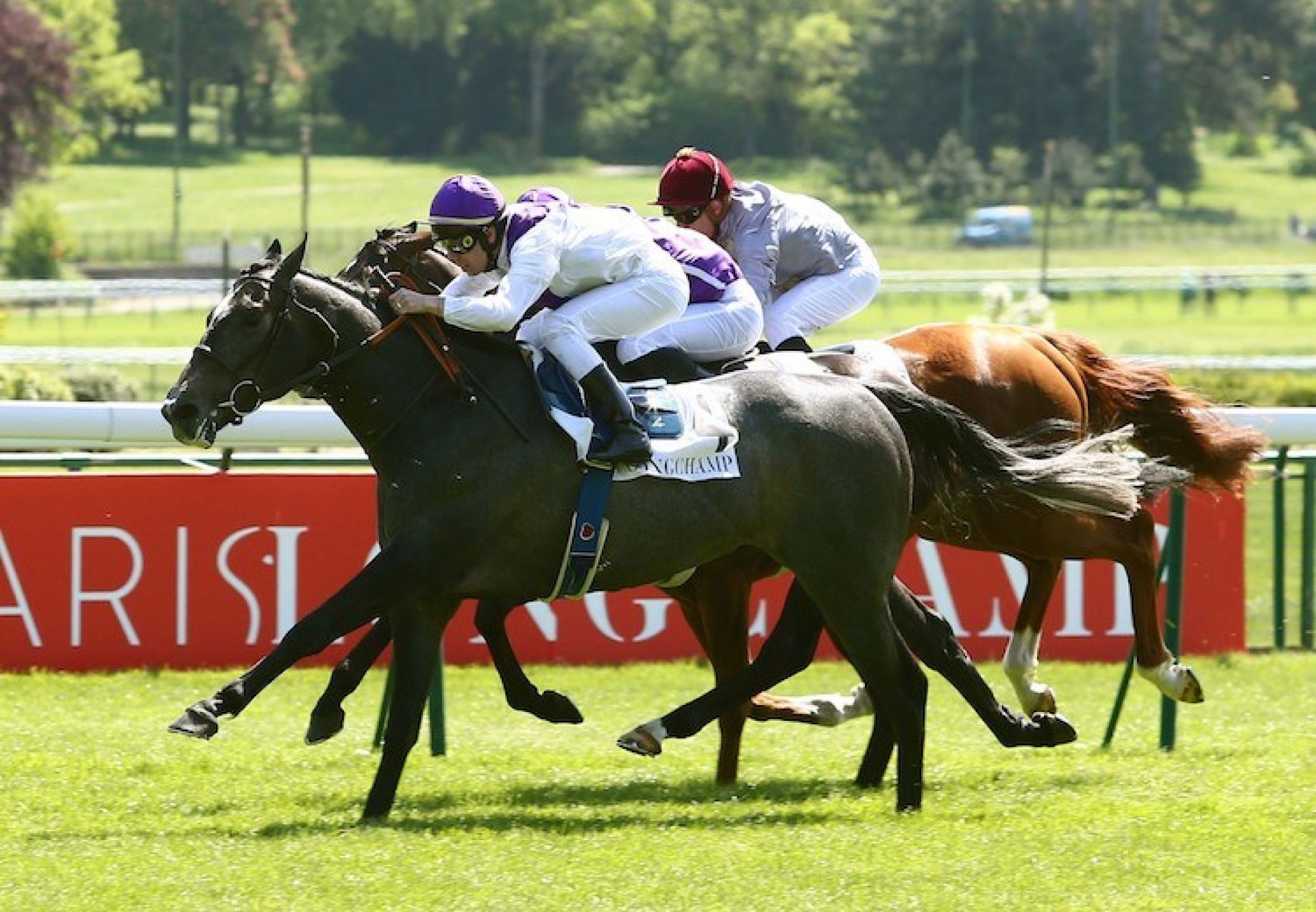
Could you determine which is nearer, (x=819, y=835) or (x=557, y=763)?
(x=819, y=835)

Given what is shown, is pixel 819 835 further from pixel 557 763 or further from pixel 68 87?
pixel 68 87

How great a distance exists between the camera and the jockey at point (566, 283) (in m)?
6.17

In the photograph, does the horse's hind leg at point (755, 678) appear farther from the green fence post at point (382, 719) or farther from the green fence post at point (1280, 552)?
the green fence post at point (1280, 552)

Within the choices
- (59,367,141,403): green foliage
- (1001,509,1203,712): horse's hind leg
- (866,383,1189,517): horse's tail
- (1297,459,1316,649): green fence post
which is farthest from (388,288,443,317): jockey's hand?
(59,367,141,403): green foliage

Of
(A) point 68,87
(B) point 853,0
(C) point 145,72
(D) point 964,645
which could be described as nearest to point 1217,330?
(A) point 68,87

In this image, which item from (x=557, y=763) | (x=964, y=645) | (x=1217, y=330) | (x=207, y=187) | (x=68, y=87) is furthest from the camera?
(x=207, y=187)

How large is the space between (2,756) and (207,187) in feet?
208

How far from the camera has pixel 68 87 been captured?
158 feet

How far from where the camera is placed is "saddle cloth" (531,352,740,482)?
6.29 meters

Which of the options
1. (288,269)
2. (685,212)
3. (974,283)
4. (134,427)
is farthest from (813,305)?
(974,283)

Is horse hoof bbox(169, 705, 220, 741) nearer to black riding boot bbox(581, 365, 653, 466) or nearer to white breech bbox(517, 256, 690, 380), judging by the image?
black riding boot bbox(581, 365, 653, 466)

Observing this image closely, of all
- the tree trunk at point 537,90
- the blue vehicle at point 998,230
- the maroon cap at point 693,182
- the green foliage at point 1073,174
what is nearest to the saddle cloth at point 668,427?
the maroon cap at point 693,182

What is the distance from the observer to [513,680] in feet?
22.8

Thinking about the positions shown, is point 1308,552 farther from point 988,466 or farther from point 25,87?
point 25,87
